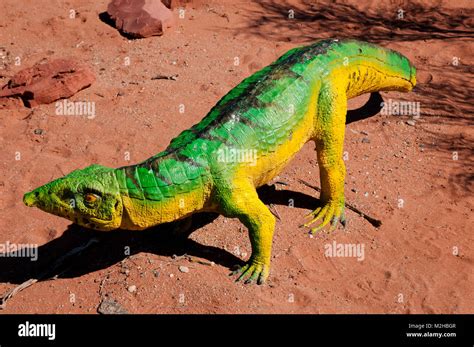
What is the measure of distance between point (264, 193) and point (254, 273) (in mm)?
1314

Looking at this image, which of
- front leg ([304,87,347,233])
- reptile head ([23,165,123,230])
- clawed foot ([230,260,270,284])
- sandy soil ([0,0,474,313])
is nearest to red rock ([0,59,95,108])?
sandy soil ([0,0,474,313])

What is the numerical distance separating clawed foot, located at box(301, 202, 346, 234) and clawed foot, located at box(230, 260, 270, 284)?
0.94 meters

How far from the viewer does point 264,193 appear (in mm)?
6383

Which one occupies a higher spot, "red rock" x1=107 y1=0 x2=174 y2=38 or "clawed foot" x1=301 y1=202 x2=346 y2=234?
"red rock" x1=107 y1=0 x2=174 y2=38

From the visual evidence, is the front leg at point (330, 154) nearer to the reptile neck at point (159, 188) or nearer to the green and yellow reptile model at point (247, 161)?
the green and yellow reptile model at point (247, 161)

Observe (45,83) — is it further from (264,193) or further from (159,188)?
(159,188)

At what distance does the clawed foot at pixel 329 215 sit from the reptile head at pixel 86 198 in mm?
2332

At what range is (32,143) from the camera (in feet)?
23.6

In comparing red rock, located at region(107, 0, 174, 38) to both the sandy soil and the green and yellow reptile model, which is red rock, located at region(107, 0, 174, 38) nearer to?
the sandy soil

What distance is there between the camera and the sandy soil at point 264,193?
5250 millimetres

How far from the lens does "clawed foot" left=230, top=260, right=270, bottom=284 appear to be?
5277mm

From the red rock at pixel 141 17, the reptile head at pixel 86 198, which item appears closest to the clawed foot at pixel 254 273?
the reptile head at pixel 86 198

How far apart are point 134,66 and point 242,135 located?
168 inches

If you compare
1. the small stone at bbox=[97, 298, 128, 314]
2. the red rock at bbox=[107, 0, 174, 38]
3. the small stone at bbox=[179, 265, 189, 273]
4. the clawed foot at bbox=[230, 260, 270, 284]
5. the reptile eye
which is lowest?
the small stone at bbox=[97, 298, 128, 314]
